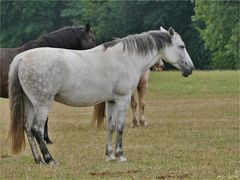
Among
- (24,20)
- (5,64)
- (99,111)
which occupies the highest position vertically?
(5,64)

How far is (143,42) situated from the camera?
1091cm

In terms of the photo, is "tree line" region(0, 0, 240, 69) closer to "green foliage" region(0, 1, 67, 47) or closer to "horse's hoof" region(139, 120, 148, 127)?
"green foliage" region(0, 1, 67, 47)

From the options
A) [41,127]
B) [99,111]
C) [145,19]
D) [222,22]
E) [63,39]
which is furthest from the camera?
[145,19]

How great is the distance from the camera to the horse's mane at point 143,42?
427 inches

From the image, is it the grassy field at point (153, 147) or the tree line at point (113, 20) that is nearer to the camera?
the grassy field at point (153, 147)

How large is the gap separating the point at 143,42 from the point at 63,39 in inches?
127

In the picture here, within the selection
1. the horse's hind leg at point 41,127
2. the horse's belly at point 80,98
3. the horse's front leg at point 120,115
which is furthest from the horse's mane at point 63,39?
the horse's hind leg at point 41,127

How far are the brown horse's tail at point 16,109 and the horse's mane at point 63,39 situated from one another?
3157mm

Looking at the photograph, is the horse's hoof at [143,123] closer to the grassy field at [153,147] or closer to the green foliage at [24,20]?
the grassy field at [153,147]

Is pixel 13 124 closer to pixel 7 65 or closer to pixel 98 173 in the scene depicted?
pixel 98 173

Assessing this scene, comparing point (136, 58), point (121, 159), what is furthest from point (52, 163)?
point (136, 58)

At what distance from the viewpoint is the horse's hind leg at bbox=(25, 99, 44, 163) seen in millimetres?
10320

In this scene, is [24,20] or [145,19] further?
[24,20]

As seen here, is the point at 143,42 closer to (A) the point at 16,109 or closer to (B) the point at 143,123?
(A) the point at 16,109
